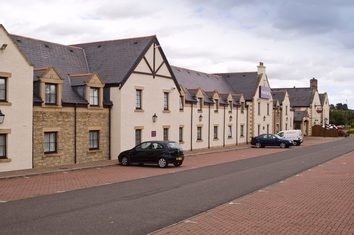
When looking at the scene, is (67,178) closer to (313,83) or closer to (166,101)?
(166,101)

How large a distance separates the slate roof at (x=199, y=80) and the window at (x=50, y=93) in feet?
66.3

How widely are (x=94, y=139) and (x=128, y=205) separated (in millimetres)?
16554

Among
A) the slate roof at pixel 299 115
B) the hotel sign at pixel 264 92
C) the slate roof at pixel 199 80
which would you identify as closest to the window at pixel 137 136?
the slate roof at pixel 199 80

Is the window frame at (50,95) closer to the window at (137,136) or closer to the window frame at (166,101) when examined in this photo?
the window at (137,136)

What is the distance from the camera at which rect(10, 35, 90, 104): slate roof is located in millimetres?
28734

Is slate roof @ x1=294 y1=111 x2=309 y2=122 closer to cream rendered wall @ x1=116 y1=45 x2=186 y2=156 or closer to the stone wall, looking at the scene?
cream rendered wall @ x1=116 y1=45 x2=186 y2=156

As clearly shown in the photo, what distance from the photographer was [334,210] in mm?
13023

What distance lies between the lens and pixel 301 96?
94062 mm

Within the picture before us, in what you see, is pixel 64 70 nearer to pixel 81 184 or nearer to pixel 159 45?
pixel 159 45

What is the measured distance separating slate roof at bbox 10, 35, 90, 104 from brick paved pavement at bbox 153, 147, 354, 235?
14744 mm

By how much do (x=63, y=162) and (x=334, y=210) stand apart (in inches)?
685

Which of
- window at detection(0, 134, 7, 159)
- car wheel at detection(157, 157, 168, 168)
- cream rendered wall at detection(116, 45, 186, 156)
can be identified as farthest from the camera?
cream rendered wall at detection(116, 45, 186, 156)

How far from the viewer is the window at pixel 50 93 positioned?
26.5m

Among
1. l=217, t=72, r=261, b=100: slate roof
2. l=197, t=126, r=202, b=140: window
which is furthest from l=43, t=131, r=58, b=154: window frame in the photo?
l=217, t=72, r=261, b=100: slate roof
